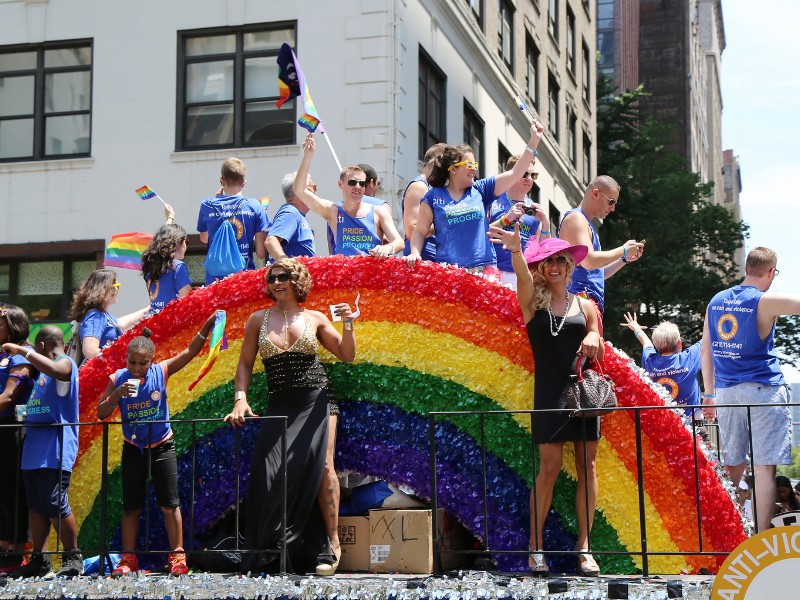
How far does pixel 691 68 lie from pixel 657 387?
2615 inches

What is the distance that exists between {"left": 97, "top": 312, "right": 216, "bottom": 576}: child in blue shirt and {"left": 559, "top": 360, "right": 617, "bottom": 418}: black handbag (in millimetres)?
2611

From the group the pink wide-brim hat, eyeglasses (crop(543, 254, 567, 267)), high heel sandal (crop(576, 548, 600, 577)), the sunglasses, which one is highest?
the pink wide-brim hat

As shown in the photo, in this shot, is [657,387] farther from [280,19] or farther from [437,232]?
[280,19]

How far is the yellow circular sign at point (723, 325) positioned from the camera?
7.60 m

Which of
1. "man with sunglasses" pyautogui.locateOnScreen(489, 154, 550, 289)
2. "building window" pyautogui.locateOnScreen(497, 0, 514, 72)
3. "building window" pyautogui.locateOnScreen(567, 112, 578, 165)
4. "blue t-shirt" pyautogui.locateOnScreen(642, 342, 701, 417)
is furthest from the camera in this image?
"building window" pyautogui.locateOnScreen(567, 112, 578, 165)

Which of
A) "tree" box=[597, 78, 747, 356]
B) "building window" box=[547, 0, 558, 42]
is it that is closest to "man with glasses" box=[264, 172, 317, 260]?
"building window" box=[547, 0, 558, 42]

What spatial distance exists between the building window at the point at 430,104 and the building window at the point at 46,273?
5.74m

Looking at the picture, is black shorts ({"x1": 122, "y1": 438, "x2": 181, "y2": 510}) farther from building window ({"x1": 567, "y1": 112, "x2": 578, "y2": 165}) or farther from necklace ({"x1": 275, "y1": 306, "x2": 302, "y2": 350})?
building window ({"x1": 567, "y1": 112, "x2": 578, "y2": 165})

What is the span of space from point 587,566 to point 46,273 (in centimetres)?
1381

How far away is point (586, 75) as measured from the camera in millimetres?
36281

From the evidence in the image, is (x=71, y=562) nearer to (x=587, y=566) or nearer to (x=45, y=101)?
(x=587, y=566)

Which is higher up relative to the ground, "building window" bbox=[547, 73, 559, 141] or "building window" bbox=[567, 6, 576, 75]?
"building window" bbox=[567, 6, 576, 75]

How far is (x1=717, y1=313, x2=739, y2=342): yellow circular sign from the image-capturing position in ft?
24.9

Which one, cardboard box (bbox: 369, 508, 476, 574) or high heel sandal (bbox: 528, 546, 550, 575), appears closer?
high heel sandal (bbox: 528, 546, 550, 575)
